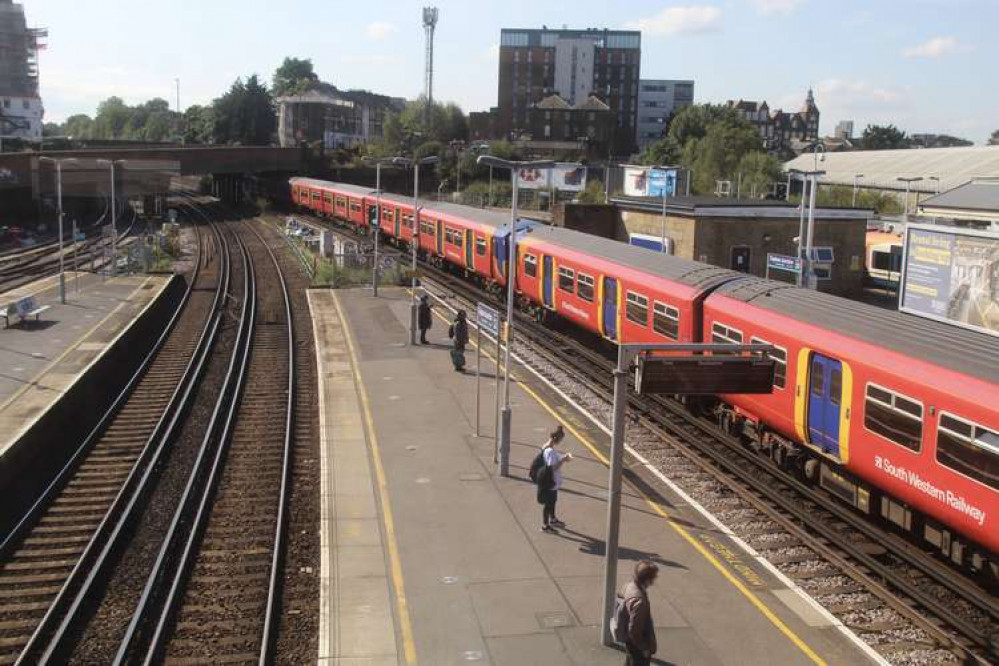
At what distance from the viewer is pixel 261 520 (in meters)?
15.3

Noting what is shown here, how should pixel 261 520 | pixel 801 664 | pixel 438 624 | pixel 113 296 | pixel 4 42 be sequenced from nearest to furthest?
1. pixel 801 664
2. pixel 438 624
3. pixel 261 520
4. pixel 113 296
5. pixel 4 42

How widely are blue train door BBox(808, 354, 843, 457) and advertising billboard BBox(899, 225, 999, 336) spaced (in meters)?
16.2

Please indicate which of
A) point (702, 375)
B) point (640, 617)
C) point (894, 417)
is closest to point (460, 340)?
point (894, 417)

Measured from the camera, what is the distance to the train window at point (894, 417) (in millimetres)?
12383

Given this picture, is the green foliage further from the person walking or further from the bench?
the person walking

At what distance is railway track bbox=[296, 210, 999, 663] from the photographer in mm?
10883

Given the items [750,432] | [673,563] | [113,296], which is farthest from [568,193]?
[673,563]

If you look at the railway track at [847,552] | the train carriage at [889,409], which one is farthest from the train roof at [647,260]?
the railway track at [847,552]

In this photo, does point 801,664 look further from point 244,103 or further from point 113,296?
point 244,103

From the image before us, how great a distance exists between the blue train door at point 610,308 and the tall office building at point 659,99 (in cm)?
14456

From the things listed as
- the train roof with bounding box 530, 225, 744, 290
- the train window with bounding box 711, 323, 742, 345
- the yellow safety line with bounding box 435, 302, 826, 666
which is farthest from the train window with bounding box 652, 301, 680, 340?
the yellow safety line with bounding box 435, 302, 826, 666

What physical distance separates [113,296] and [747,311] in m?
28.8

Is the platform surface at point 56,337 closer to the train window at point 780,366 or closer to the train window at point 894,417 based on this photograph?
the train window at point 780,366

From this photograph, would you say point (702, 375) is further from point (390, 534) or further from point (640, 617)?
point (390, 534)
